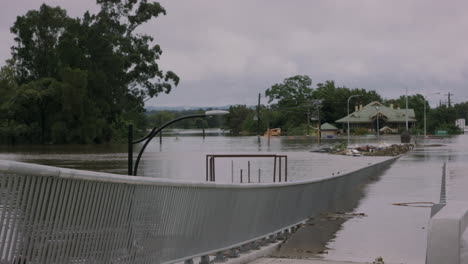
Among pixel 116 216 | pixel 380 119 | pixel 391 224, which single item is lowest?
pixel 391 224

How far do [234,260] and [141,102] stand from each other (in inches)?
3962

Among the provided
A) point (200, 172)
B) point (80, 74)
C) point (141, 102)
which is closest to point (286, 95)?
point (141, 102)

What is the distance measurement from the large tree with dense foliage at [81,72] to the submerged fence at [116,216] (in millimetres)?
83205

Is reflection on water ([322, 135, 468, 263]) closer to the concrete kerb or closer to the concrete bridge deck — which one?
the concrete bridge deck

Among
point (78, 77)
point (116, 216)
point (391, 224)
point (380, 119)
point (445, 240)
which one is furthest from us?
point (380, 119)

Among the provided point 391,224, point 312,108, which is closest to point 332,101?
point 312,108

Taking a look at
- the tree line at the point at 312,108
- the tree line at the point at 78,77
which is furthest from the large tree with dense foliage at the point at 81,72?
the tree line at the point at 312,108

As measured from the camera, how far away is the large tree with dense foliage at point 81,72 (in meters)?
92.9

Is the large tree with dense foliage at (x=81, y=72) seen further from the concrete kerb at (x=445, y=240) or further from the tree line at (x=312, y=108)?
the concrete kerb at (x=445, y=240)

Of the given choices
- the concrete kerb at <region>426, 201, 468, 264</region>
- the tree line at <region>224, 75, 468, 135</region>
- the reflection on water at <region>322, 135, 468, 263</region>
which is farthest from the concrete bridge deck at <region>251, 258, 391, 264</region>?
the tree line at <region>224, 75, 468, 135</region>

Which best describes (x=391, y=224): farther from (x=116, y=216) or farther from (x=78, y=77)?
(x=78, y=77)

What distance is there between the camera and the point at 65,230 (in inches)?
235

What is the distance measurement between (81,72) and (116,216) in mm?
87320

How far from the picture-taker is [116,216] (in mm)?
6840
